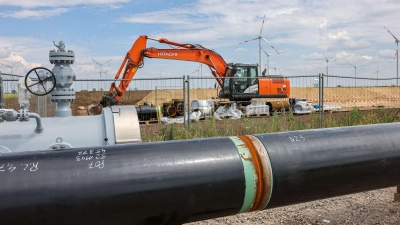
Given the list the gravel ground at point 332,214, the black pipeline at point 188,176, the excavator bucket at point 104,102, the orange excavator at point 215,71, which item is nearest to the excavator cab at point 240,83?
the orange excavator at point 215,71

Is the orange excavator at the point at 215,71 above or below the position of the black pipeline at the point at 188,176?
above

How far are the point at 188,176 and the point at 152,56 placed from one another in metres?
11.7

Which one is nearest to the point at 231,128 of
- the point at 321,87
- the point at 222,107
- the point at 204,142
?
the point at 321,87

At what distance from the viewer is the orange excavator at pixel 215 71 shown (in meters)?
13.0

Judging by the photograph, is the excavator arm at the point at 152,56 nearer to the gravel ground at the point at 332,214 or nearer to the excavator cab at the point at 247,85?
the excavator cab at the point at 247,85

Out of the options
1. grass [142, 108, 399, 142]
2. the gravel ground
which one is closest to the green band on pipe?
the gravel ground

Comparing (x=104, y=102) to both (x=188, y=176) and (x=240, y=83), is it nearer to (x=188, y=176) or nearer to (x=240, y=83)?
(x=240, y=83)

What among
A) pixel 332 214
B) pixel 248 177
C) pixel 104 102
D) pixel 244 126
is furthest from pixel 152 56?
pixel 248 177

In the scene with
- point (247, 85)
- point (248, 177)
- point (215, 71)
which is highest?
point (215, 71)

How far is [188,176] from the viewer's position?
188 centimetres

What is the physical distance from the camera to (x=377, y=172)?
2.39 metres

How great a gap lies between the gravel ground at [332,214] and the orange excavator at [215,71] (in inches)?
358

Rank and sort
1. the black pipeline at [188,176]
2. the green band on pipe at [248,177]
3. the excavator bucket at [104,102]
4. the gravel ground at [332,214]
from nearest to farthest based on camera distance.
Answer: the black pipeline at [188,176] → the green band on pipe at [248,177] → the gravel ground at [332,214] → the excavator bucket at [104,102]

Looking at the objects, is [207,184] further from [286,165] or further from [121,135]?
[121,135]
